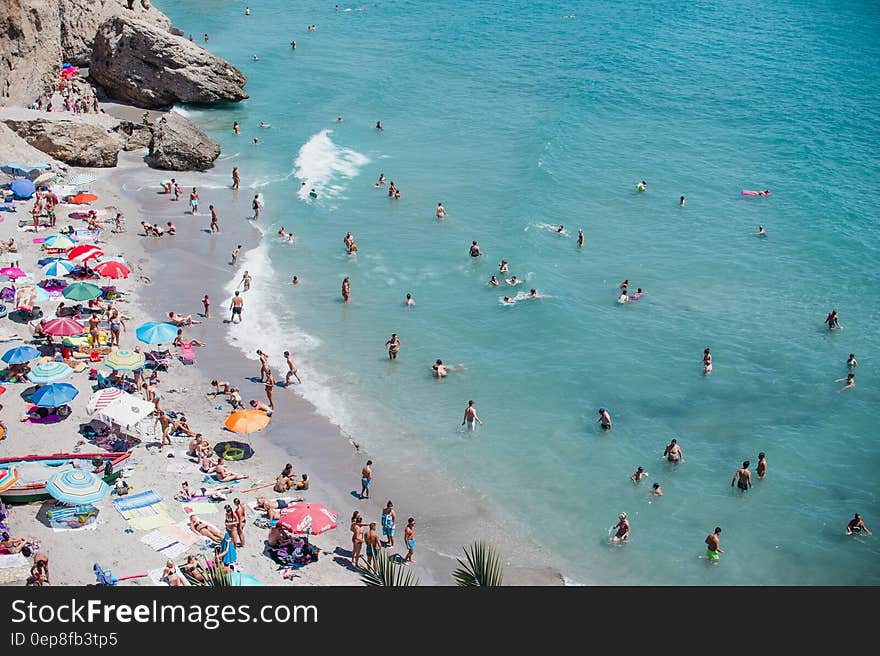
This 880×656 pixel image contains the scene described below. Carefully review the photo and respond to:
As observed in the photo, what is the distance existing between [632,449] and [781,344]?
406 inches

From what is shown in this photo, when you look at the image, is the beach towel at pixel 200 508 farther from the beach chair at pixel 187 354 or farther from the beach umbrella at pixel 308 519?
the beach chair at pixel 187 354

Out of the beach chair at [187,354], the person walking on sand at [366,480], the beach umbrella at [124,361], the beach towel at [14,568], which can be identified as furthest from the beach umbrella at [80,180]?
the beach towel at [14,568]

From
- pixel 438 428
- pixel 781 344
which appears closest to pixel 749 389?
pixel 781 344

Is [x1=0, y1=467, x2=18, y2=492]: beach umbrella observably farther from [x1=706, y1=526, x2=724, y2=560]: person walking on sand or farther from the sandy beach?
[x1=706, y1=526, x2=724, y2=560]: person walking on sand

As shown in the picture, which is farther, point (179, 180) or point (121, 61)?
point (121, 61)

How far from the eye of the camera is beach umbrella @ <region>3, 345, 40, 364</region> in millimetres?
28359

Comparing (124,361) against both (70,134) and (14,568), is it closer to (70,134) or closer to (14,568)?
(14,568)

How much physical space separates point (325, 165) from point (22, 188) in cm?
1700

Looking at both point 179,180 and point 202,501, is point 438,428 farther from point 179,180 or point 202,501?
point 179,180

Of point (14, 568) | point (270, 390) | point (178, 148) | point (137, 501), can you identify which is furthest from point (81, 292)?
point (178, 148)

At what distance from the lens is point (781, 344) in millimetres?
36250

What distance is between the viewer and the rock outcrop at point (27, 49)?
4800 cm

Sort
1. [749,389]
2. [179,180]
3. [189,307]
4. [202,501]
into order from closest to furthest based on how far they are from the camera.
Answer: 1. [202,501]
2. [749,389]
3. [189,307]
4. [179,180]

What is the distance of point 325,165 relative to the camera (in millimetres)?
52938
